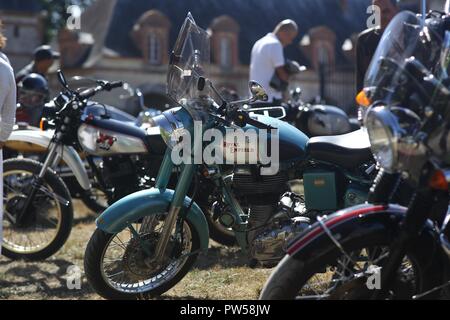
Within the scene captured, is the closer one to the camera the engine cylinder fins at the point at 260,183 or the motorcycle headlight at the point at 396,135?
the motorcycle headlight at the point at 396,135

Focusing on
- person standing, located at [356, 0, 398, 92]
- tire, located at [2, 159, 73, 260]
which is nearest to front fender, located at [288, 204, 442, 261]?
person standing, located at [356, 0, 398, 92]

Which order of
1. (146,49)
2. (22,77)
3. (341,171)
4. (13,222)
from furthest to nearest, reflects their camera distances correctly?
(146,49), (22,77), (13,222), (341,171)

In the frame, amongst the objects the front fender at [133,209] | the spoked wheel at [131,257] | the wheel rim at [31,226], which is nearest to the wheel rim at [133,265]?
the spoked wheel at [131,257]

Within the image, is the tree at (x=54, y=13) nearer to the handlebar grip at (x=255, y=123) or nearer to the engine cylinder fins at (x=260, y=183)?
the engine cylinder fins at (x=260, y=183)

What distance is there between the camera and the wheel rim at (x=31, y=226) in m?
5.24

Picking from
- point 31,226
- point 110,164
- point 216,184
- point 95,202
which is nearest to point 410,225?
point 216,184

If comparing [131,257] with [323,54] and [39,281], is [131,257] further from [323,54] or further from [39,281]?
[323,54]

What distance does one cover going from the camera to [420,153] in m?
2.65

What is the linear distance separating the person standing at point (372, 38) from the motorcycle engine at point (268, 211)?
69.2 inches

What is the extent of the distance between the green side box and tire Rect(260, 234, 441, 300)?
37.5 inches

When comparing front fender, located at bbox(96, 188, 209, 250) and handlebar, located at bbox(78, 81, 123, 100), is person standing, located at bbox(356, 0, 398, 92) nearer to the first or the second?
handlebar, located at bbox(78, 81, 123, 100)

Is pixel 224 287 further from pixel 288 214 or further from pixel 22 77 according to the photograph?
pixel 22 77

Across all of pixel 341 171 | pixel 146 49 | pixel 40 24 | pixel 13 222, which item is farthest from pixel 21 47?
pixel 341 171

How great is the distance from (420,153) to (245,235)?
1.50m
